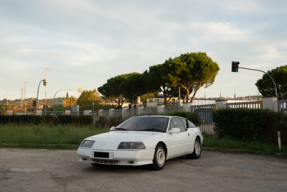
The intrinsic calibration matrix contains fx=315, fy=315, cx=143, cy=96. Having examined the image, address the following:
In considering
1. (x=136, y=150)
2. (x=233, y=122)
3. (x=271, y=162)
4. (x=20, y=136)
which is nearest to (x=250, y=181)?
(x=136, y=150)

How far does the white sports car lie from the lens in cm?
704

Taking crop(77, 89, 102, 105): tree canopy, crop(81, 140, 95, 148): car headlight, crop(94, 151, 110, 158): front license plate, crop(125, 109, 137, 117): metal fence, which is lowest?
crop(94, 151, 110, 158): front license plate

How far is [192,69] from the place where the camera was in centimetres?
4997

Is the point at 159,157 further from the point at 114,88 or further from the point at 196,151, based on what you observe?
the point at 114,88

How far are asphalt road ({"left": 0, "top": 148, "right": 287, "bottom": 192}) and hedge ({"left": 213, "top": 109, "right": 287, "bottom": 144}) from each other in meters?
2.93

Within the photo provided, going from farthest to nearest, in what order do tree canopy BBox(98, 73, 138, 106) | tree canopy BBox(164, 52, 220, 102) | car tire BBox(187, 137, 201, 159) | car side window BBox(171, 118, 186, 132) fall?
tree canopy BBox(98, 73, 138, 106) < tree canopy BBox(164, 52, 220, 102) < car tire BBox(187, 137, 201, 159) < car side window BBox(171, 118, 186, 132)

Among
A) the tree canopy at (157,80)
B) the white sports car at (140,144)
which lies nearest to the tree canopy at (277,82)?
the tree canopy at (157,80)

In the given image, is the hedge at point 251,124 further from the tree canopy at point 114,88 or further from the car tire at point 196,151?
the tree canopy at point 114,88

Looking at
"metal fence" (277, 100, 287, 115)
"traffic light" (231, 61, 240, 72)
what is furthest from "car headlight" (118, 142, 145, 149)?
"traffic light" (231, 61, 240, 72)

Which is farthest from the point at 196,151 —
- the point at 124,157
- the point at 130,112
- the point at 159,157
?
the point at 130,112

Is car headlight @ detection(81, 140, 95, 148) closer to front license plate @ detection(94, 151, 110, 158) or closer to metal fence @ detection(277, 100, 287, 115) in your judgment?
front license plate @ detection(94, 151, 110, 158)

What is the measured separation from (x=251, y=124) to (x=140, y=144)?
7303 millimetres

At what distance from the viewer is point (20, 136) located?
15.1 meters

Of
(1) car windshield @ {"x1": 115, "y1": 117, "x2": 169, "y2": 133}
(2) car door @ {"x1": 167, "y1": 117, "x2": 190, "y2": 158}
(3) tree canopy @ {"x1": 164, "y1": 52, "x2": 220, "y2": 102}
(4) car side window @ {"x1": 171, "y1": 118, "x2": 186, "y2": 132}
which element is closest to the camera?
(2) car door @ {"x1": 167, "y1": 117, "x2": 190, "y2": 158}
